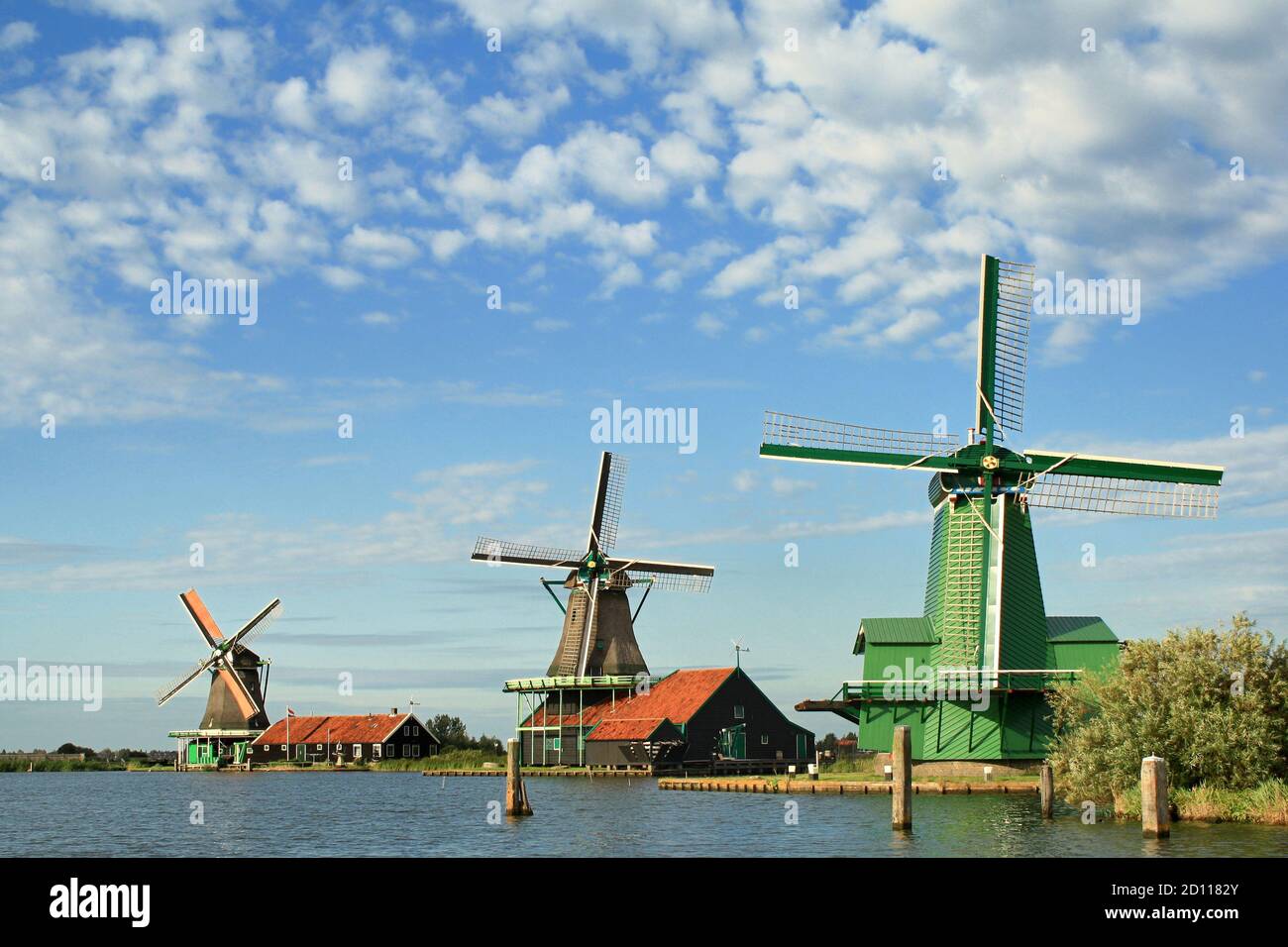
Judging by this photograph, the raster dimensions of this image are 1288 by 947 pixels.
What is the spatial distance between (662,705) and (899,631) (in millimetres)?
22649

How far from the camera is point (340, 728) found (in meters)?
92.4

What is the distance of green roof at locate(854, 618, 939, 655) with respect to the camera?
46281 mm

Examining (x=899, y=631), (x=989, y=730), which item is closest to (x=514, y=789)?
(x=989, y=730)

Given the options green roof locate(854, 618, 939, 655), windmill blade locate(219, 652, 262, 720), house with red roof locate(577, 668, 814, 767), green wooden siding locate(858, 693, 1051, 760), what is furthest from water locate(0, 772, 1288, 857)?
windmill blade locate(219, 652, 262, 720)

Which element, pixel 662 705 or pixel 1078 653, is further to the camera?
pixel 662 705

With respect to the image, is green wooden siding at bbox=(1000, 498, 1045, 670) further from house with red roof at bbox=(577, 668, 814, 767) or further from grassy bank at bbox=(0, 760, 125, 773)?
grassy bank at bbox=(0, 760, 125, 773)

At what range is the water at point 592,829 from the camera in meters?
25.2

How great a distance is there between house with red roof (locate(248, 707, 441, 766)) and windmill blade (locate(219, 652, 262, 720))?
2.35 m

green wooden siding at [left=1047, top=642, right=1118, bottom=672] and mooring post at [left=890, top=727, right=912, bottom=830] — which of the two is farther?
green wooden siding at [left=1047, top=642, right=1118, bottom=672]

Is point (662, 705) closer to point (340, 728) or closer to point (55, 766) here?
point (340, 728)

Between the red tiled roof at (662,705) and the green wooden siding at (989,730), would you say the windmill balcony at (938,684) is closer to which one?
the green wooden siding at (989,730)
